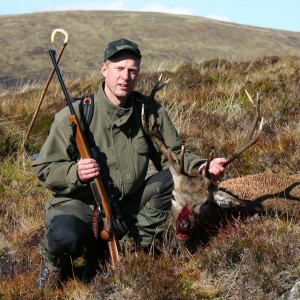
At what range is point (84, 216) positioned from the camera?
5484mm

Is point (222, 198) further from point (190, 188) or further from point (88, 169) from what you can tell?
point (88, 169)

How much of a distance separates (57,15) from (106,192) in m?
102

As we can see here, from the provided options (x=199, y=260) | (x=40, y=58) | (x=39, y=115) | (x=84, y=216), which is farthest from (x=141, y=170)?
(x=40, y=58)

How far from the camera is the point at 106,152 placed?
5.59 meters

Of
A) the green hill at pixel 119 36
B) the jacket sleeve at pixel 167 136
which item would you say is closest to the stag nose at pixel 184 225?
the jacket sleeve at pixel 167 136

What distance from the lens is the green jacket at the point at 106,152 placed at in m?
5.46

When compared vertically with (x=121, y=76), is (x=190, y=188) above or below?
below

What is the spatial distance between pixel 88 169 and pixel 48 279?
106 centimetres

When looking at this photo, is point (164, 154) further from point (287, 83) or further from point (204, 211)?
point (287, 83)

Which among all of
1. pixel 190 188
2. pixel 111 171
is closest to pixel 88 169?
pixel 111 171

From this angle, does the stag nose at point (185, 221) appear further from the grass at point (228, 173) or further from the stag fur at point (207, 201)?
the grass at point (228, 173)

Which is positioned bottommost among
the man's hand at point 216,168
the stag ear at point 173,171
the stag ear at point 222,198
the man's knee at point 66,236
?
the man's knee at point 66,236

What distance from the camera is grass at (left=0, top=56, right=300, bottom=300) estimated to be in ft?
15.1

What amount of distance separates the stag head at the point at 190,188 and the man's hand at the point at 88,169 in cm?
68
